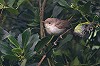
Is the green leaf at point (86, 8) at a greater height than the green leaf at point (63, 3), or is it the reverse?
the green leaf at point (63, 3)

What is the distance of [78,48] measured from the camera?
1.73 metres

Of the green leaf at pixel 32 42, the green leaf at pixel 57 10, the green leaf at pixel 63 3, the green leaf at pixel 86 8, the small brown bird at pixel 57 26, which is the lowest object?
the small brown bird at pixel 57 26

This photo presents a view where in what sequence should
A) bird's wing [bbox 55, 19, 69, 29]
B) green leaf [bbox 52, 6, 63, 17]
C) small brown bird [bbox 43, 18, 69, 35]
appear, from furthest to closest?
small brown bird [bbox 43, 18, 69, 35] → bird's wing [bbox 55, 19, 69, 29] → green leaf [bbox 52, 6, 63, 17]

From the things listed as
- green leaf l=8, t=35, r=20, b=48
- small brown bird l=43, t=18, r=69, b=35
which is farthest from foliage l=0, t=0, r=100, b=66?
small brown bird l=43, t=18, r=69, b=35

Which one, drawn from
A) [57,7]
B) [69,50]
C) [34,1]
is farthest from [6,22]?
[69,50]

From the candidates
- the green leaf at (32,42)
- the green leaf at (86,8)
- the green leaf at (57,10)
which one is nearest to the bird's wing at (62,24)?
the green leaf at (57,10)

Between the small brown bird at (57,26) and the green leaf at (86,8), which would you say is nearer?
the green leaf at (86,8)

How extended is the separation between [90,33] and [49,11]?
1.45ft

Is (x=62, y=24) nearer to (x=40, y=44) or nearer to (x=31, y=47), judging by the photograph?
(x=40, y=44)

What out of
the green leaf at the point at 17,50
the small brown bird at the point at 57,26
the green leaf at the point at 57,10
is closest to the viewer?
the green leaf at the point at 17,50

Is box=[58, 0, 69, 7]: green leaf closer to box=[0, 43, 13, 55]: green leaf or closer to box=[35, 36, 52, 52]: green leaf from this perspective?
box=[35, 36, 52, 52]: green leaf

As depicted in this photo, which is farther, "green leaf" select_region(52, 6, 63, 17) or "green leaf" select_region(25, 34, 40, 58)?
"green leaf" select_region(52, 6, 63, 17)

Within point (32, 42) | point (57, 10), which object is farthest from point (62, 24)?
point (32, 42)

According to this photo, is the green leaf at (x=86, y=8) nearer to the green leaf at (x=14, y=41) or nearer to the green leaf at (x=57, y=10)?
the green leaf at (x=57, y=10)
